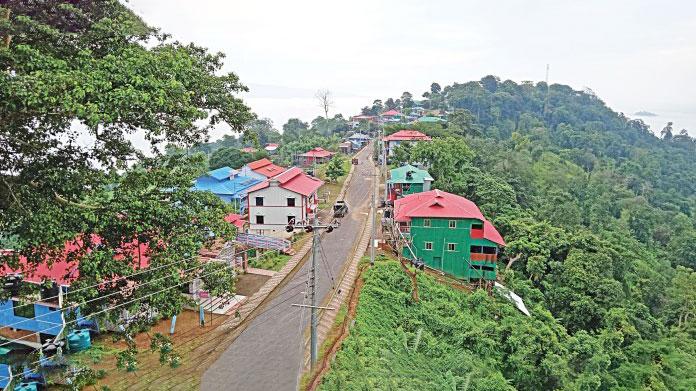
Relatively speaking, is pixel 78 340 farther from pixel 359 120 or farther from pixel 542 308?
pixel 359 120

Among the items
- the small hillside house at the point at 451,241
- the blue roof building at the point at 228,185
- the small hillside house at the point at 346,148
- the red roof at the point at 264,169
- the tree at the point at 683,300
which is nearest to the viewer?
the small hillside house at the point at 451,241

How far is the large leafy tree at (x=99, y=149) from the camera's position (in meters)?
9.22

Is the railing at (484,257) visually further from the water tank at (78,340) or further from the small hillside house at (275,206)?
the water tank at (78,340)

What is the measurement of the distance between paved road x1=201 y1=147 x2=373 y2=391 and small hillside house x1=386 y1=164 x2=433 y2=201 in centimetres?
1471

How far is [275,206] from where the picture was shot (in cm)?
3112

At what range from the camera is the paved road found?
15859 millimetres

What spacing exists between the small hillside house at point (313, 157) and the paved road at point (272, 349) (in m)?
34.6

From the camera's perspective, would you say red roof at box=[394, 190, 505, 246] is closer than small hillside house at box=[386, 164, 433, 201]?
Yes

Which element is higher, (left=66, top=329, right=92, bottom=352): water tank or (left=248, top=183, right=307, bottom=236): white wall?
(left=248, top=183, right=307, bottom=236): white wall

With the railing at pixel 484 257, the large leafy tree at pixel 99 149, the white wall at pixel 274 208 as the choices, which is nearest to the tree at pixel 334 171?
the white wall at pixel 274 208

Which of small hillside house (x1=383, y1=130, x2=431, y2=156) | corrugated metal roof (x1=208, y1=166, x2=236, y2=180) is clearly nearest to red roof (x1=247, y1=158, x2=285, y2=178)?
corrugated metal roof (x1=208, y1=166, x2=236, y2=180)

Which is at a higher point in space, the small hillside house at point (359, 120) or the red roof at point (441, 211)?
the small hillside house at point (359, 120)

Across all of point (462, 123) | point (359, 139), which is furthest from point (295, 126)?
point (462, 123)

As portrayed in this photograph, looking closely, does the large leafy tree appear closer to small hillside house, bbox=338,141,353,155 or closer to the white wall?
the white wall
